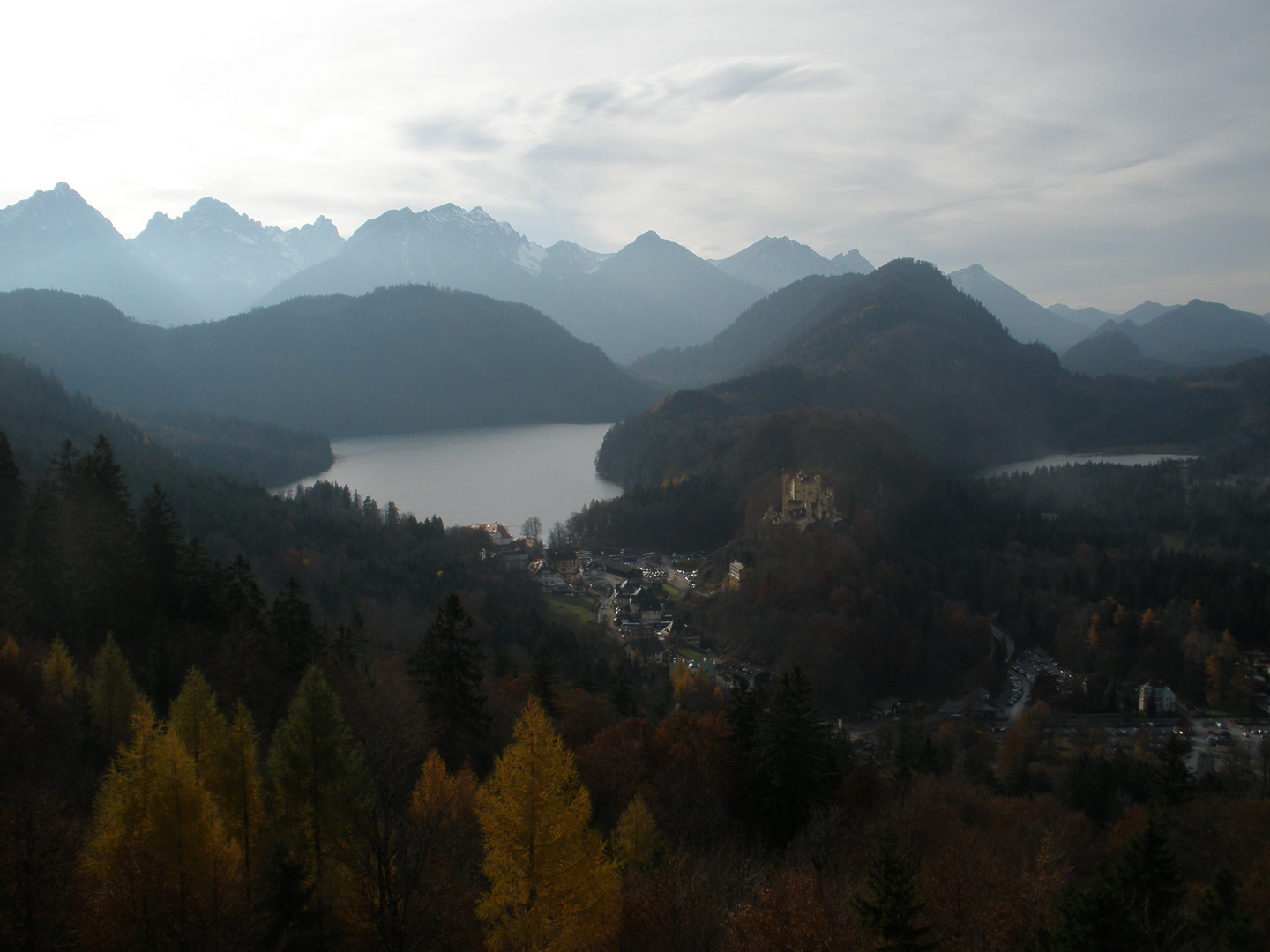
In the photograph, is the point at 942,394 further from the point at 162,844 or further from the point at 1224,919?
the point at 162,844

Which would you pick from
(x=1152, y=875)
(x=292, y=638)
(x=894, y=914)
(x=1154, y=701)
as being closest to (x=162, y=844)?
(x=894, y=914)

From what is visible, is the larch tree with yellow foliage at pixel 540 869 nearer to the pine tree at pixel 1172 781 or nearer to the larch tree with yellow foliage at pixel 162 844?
the larch tree with yellow foliage at pixel 162 844

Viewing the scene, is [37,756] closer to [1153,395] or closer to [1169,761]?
[1169,761]

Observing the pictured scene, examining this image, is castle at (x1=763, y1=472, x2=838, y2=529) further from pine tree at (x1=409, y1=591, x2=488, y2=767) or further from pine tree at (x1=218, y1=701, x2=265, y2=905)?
pine tree at (x1=218, y1=701, x2=265, y2=905)

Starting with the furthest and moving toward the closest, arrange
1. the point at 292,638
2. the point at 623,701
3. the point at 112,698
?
the point at 623,701 → the point at 292,638 → the point at 112,698

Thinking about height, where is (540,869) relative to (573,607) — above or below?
above
